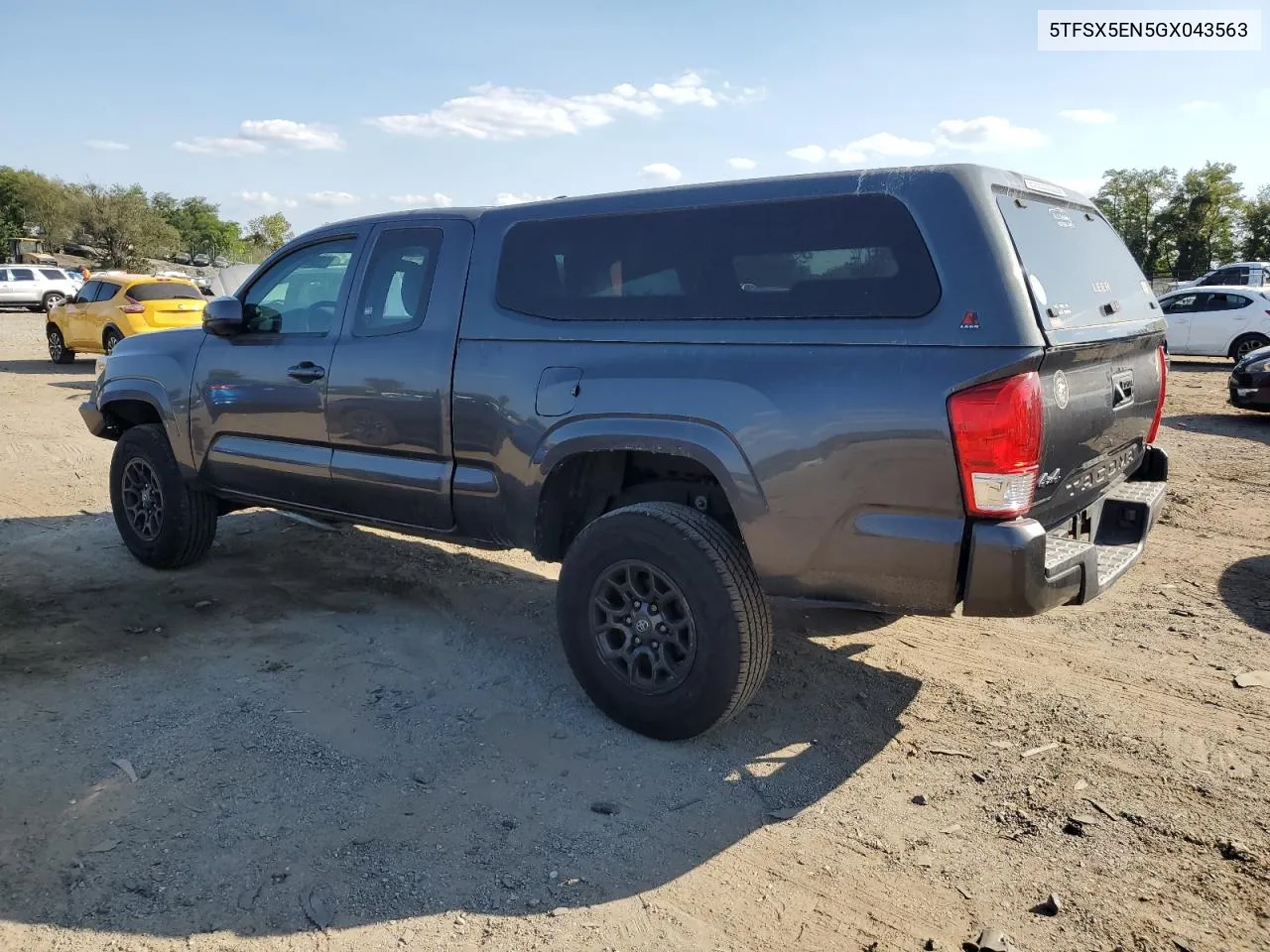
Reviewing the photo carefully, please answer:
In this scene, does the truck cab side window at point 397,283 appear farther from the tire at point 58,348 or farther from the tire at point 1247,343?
the tire at point 1247,343

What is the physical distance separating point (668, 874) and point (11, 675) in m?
3.19

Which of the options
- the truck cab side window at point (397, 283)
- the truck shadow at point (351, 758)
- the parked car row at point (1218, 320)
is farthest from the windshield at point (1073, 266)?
the parked car row at point (1218, 320)

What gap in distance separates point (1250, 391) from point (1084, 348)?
10.1 metres

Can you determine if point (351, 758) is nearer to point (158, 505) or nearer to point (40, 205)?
point (158, 505)

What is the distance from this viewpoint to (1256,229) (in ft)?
183

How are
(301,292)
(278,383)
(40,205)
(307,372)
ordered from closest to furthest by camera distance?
(307,372) → (278,383) → (301,292) → (40,205)

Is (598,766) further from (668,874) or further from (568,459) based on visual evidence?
(568,459)

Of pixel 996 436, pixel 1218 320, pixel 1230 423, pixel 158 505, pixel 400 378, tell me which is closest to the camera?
pixel 996 436

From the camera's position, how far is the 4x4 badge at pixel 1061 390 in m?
3.13

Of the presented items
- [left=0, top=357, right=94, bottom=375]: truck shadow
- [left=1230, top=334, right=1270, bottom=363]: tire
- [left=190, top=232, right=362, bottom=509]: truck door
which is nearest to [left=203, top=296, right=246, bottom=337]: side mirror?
[left=190, top=232, right=362, bottom=509]: truck door

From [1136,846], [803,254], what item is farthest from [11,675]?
[1136,846]

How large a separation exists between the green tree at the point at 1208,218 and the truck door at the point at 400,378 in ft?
208

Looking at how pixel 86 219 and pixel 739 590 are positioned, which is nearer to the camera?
pixel 739 590

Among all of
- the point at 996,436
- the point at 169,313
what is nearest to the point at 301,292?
the point at 996,436
